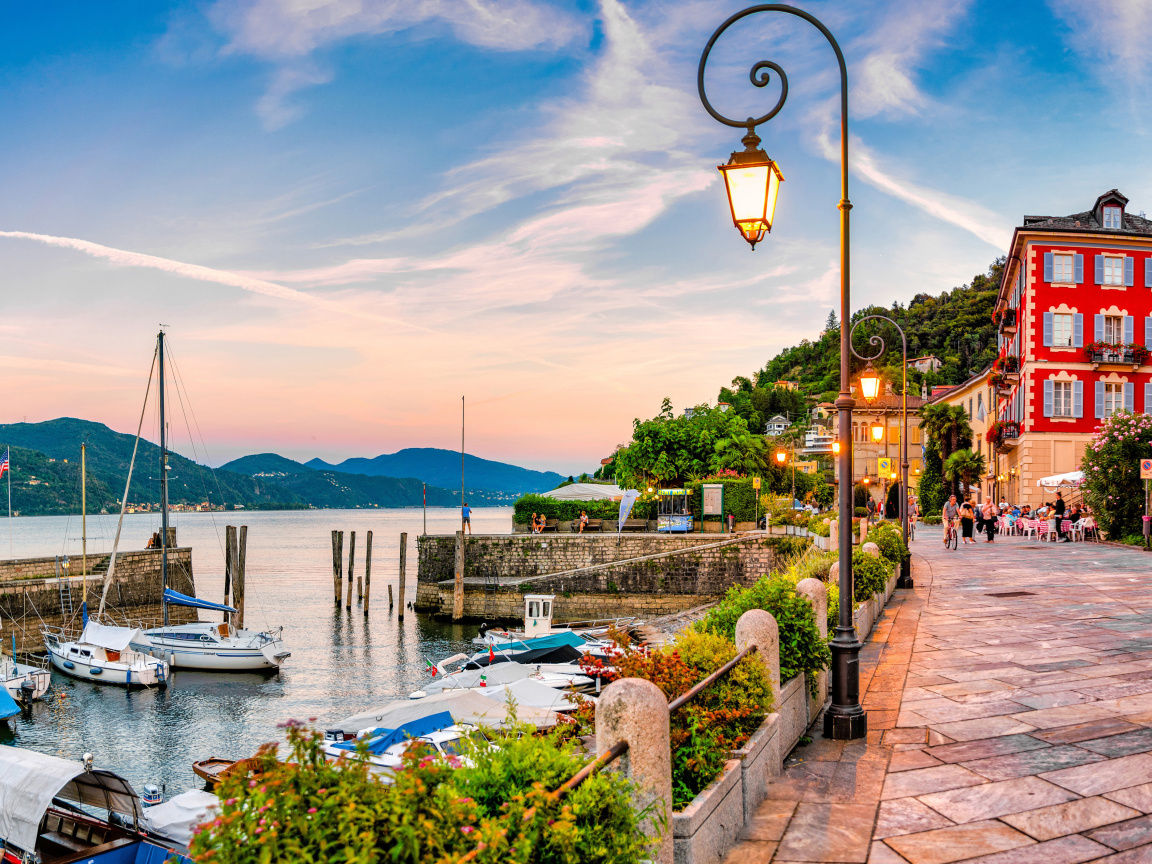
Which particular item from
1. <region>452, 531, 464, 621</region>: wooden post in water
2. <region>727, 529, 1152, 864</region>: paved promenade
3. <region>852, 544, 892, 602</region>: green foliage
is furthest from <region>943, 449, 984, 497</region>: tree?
<region>727, 529, 1152, 864</region>: paved promenade

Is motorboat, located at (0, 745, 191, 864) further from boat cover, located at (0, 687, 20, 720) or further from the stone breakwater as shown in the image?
the stone breakwater

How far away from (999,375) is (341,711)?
134 feet

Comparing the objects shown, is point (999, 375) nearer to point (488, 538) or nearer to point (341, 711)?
point (488, 538)

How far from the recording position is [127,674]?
28656mm

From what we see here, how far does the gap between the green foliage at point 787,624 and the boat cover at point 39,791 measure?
394 inches

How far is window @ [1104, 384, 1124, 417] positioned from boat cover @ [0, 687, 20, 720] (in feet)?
157

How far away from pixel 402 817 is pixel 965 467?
59.7 metres

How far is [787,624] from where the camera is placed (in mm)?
8195

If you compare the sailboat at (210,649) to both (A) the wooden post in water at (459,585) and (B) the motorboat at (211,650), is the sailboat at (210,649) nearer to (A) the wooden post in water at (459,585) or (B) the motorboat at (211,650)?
(B) the motorboat at (211,650)

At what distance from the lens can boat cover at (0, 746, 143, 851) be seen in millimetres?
11859

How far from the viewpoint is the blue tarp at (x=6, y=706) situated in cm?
2353

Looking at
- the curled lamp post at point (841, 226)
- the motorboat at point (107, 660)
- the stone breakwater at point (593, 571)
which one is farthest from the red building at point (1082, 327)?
the motorboat at point (107, 660)

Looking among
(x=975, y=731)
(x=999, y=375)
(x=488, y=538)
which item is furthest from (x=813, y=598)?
(x=999, y=375)

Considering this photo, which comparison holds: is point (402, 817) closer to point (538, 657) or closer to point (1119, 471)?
point (538, 657)
